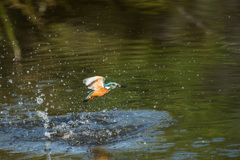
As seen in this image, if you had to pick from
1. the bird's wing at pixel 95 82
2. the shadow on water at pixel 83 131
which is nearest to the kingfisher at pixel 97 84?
the bird's wing at pixel 95 82

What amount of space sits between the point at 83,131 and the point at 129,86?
4.68 feet

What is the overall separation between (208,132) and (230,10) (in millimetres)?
6611

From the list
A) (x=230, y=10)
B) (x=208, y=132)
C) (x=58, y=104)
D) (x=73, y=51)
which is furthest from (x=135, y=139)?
(x=230, y=10)

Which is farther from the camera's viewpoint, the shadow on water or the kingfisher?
the kingfisher

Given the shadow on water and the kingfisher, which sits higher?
the kingfisher

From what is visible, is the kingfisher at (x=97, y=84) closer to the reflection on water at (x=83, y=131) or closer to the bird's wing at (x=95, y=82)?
the bird's wing at (x=95, y=82)

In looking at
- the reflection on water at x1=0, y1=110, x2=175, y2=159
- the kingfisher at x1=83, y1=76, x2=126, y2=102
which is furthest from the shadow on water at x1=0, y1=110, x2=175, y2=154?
the kingfisher at x1=83, y1=76, x2=126, y2=102

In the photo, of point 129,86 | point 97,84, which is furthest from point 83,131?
point 129,86

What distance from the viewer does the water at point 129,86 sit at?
4.18 meters

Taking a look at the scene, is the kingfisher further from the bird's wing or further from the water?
the water

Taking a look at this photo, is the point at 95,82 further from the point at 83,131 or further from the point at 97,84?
the point at 83,131

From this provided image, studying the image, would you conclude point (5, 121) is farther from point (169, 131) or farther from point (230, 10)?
point (230, 10)

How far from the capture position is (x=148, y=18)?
1009 cm

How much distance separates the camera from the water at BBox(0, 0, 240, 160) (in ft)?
13.7
